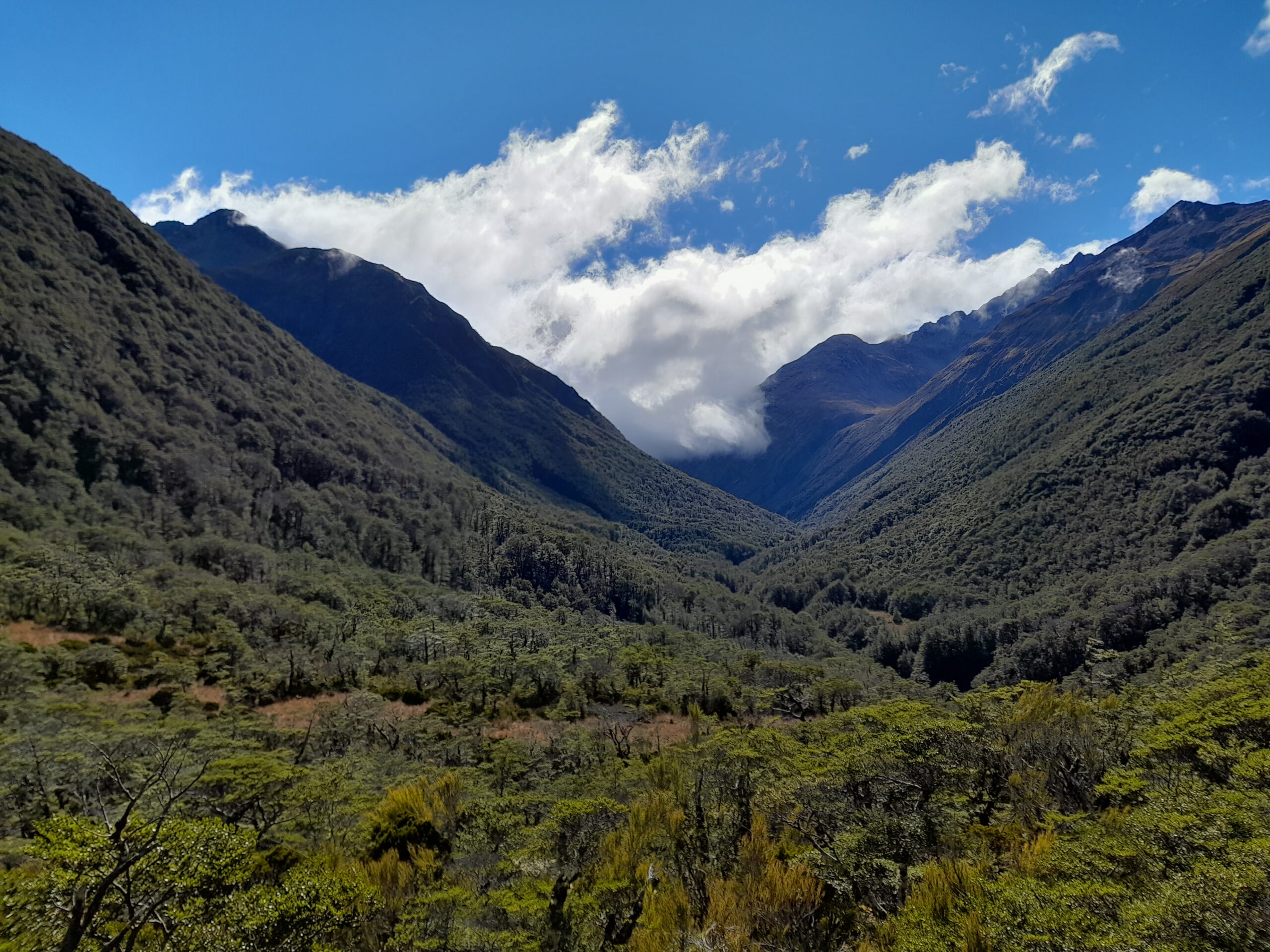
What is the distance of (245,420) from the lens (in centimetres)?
15438

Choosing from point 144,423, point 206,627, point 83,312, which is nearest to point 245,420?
point 144,423

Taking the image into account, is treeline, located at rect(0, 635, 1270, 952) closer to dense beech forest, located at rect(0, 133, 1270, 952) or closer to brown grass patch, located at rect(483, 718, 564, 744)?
dense beech forest, located at rect(0, 133, 1270, 952)

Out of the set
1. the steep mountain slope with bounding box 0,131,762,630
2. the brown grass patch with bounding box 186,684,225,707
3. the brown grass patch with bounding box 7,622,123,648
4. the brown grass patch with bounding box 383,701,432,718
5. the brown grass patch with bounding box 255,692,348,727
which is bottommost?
the brown grass patch with bounding box 383,701,432,718

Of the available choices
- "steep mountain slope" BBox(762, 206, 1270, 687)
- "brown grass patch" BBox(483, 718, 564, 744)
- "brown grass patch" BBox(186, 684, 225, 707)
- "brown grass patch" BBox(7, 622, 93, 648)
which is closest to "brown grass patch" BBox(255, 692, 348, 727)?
"brown grass patch" BBox(186, 684, 225, 707)

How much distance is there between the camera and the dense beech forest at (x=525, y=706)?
12.4 m

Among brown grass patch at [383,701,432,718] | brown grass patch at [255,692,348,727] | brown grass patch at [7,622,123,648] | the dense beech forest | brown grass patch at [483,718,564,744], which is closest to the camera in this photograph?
the dense beech forest

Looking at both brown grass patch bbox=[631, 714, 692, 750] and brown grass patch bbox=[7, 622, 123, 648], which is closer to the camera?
brown grass patch bbox=[631, 714, 692, 750]

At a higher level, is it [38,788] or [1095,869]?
[38,788]

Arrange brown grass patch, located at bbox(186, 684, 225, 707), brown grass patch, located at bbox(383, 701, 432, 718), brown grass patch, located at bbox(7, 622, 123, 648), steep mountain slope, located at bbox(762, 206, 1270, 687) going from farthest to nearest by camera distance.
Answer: steep mountain slope, located at bbox(762, 206, 1270, 687) → brown grass patch, located at bbox(7, 622, 123, 648) → brown grass patch, located at bbox(383, 701, 432, 718) → brown grass patch, located at bbox(186, 684, 225, 707)

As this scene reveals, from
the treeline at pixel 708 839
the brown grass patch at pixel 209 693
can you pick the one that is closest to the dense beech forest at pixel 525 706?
the treeline at pixel 708 839

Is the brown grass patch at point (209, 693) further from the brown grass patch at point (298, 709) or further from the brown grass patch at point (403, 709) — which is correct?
the brown grass patch at point (403, 709)

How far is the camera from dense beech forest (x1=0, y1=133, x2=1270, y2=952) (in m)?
12.4

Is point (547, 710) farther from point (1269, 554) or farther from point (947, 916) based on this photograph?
point (1269, 554)

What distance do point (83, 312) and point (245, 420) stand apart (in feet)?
127
